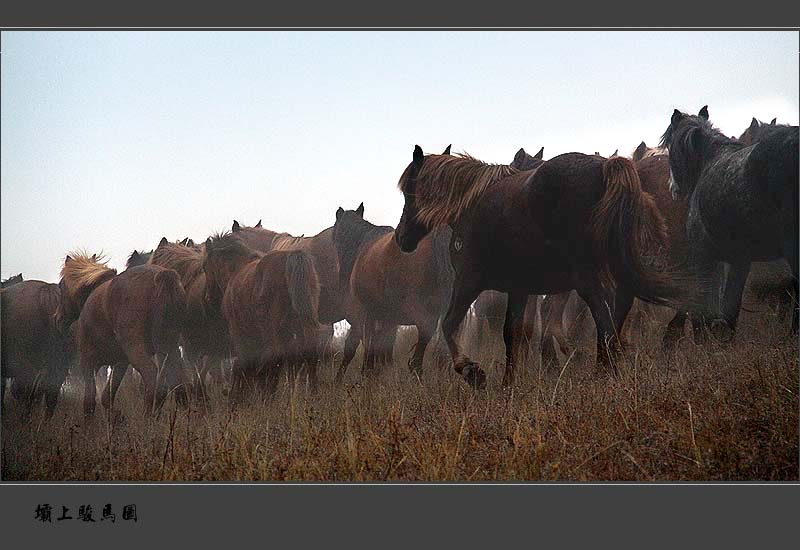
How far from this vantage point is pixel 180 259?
7.75m

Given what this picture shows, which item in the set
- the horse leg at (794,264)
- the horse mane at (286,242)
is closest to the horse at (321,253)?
the horse mane at (286,242)

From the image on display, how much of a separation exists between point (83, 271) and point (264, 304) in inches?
52.7

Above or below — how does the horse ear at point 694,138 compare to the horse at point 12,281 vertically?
above

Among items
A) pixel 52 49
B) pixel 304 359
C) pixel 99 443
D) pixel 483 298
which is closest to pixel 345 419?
pixel 304 359

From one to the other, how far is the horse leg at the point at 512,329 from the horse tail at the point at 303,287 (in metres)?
1.39

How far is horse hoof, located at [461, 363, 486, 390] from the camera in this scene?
7418 millimetres

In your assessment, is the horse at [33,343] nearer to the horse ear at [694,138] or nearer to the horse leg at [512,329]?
the horse leg at [512,329]

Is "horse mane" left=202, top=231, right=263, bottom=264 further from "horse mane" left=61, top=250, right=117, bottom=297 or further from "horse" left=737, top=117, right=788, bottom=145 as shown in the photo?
"horse" left=737, top=117, right=788, bottom=145

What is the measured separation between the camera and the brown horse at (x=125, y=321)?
7711 millimetres

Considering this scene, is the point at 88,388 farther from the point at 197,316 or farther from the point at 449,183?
the point at 449,183

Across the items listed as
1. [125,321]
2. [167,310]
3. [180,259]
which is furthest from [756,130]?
[125,321]

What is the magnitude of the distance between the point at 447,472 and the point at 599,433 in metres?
1.01

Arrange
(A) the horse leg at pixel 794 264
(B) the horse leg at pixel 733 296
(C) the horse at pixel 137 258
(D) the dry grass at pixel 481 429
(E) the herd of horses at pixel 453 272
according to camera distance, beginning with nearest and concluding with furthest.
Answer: (D) the dry grass at pixel 481 429 < (A) the horse leg at pixel 794 264 < (B) the horse leg at pixel 733 296 < (E) the herd of horses at pixel 453 272 < (C) the horse at pixel 137 258

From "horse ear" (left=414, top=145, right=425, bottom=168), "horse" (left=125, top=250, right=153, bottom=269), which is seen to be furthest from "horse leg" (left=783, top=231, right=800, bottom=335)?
"horse" (left=125, top=250, right=153, bottom=269)
